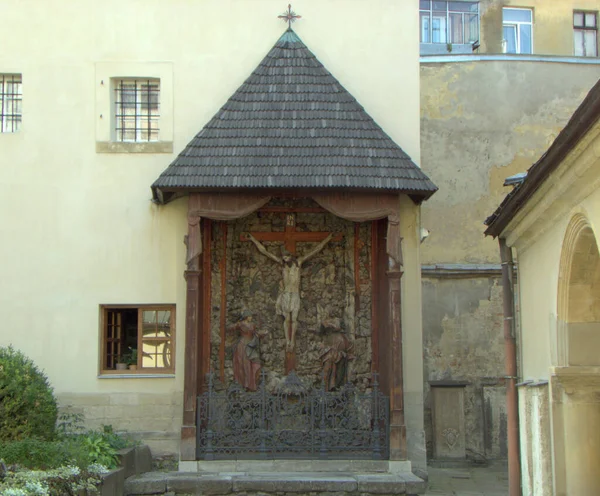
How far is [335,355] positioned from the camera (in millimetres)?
15047

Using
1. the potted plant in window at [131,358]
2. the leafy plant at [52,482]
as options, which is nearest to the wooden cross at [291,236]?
the potted plant in window at [131,358]

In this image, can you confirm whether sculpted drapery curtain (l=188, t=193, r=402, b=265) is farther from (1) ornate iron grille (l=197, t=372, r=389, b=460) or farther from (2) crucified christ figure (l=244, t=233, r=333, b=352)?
(1) ornate iron grille (l=197, t=372, r=389, b=460)

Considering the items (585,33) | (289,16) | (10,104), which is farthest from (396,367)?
(585,33)

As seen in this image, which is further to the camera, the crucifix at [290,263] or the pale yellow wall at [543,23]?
the pale yellow wall at [543,23]

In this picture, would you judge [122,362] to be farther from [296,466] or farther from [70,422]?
[296,466]

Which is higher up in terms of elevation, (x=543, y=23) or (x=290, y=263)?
(x=543, y=23)

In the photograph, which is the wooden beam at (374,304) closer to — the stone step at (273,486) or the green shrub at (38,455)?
the stone step at (273,486)

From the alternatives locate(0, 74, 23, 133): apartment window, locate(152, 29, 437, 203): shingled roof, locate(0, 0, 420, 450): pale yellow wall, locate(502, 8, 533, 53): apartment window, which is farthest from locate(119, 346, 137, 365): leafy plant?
locate(502, 8, 533, 53): apartment window

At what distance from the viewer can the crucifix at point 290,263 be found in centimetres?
1511

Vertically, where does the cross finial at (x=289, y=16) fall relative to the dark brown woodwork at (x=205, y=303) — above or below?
above

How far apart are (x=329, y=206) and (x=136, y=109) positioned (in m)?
3.81

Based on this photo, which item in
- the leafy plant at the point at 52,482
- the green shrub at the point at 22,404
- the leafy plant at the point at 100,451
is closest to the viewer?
the leafy plant at the point at 52,482

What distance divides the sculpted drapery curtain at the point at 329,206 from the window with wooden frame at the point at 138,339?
1841 mm

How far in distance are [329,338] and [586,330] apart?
18.5 ft
